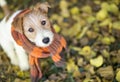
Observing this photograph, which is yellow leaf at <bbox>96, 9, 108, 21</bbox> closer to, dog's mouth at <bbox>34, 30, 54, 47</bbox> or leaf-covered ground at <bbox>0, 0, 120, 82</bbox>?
leaf-covered ground at <bbox>0, 0, 120, 82</bbox>

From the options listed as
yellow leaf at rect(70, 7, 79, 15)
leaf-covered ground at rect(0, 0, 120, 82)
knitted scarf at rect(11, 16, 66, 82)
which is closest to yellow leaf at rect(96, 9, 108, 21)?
Answer: leaf-covered ground at rect(0, 0, 120, 82)

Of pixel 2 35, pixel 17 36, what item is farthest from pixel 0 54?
pixel 17 36

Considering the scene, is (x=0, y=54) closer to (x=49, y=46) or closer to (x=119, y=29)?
(x=49, y=46)

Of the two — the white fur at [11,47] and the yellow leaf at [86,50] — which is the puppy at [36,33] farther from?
the yellow leaf at [86,50]

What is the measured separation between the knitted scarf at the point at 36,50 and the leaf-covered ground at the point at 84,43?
0.11 m

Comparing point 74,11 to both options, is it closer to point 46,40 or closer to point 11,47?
point 11,47

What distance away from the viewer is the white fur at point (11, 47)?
1.94 m

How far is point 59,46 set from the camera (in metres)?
1.92

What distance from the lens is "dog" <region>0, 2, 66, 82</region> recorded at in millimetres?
1753

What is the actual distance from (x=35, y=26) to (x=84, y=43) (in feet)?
2.00

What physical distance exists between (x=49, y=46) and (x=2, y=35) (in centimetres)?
31

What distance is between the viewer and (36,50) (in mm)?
1855

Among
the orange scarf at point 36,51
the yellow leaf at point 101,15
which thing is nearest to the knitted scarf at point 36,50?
the orange scarf at point 36,51

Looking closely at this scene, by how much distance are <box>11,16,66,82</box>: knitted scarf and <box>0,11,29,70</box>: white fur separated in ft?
0.30
